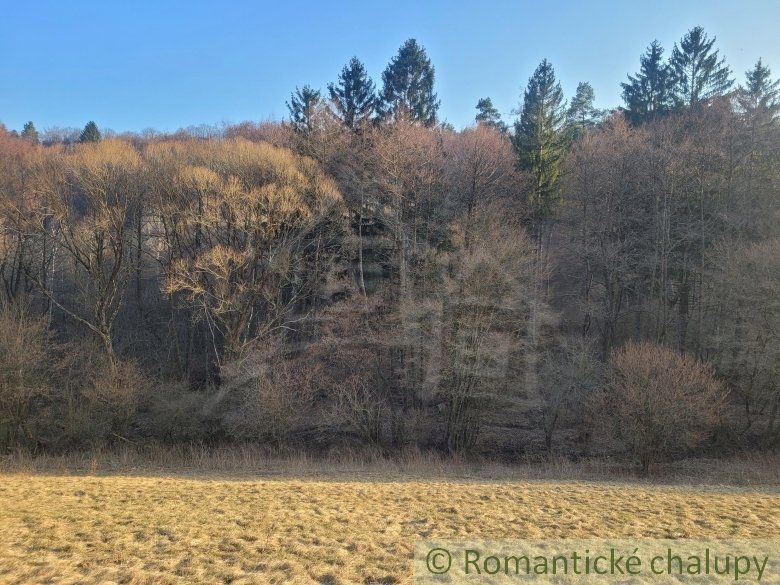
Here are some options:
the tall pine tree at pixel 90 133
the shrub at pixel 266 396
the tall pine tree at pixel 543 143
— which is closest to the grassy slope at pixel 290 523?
the shrub at pixel 266 396

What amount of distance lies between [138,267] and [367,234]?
1387 cm

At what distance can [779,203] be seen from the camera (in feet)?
91.0

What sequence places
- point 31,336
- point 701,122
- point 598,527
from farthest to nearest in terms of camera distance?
point 701,122
point 31,336
point 598,527

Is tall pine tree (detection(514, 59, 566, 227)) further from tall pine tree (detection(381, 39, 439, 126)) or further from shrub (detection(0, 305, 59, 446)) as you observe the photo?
shrub (detection(0, 305, 59, 446))

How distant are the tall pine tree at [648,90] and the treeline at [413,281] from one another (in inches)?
46.4

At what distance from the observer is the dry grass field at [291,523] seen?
6.91m

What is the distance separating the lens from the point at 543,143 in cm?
3341

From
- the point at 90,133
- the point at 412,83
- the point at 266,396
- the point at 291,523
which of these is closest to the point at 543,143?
the point at 412,83

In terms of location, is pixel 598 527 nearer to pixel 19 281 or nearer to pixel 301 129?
pixel 301 129

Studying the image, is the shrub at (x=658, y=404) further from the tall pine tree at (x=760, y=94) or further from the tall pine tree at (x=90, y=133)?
the tall pine tree at (x=90, y=133)

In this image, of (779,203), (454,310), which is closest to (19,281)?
(454,310)

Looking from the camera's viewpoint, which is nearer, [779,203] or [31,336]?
[31,336]

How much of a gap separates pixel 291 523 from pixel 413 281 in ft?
58.9

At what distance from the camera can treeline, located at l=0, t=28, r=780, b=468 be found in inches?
878
